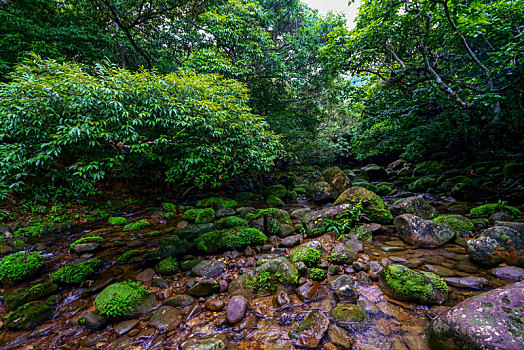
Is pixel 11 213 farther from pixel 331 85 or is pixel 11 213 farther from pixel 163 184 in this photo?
pixel 331 85

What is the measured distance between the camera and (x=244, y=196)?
10836 millimetres

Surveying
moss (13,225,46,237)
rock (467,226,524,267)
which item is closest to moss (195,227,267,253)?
rock (467,226,524,267)

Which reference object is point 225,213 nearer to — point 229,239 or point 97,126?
point 229,239

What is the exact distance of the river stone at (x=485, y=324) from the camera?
6.31ft

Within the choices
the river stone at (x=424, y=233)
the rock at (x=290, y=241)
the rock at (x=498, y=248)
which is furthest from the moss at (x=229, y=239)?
the rock at (x=498, y=248)

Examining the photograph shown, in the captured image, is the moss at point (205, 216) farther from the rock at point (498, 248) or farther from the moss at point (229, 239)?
the rock at point (498, 248)

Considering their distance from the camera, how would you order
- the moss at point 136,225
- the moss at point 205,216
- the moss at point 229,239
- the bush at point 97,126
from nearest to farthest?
the bush at point 97,126, the moss at point 229,239, the moss at point 136,225, the moss at point 205,216

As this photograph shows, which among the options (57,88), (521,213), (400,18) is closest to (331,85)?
(400,18)

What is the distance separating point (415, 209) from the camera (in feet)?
20.7

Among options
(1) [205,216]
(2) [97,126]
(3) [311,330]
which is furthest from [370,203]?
(2) [97,126]

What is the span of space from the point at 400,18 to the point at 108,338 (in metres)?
10.3

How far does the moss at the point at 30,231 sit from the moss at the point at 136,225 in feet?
7.47

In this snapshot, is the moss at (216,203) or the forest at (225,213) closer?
the forest at (225,213)

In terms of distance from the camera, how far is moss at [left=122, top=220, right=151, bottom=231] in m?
6.51
